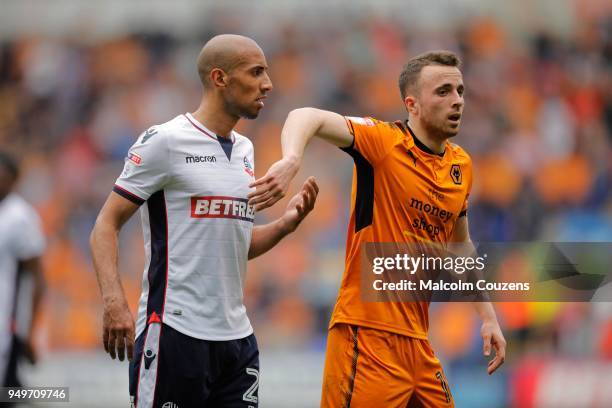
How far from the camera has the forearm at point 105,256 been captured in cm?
477

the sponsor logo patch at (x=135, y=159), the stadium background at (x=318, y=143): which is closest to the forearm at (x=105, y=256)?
the sponsor logo patch at (x=135, y=159)

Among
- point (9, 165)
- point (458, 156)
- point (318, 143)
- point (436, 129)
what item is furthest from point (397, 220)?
point (318, 143)

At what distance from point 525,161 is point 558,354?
3.79 m

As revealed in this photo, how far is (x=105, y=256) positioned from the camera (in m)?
4.84

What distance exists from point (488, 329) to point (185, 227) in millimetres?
1890

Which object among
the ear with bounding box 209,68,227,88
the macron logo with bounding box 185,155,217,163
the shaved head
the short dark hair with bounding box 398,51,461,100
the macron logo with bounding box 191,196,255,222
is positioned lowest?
the macron logo with bounding box 191,196,255,222

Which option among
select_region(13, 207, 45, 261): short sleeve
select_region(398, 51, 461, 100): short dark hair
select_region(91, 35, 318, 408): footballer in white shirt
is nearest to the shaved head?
select_region(91, 35, 318, 408): footballer in white shirt

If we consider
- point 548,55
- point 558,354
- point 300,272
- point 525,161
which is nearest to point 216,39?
point 558,354

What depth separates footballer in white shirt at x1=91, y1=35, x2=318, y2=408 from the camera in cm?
496

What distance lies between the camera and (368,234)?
5.41 meters

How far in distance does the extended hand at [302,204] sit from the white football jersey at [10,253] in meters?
3.37

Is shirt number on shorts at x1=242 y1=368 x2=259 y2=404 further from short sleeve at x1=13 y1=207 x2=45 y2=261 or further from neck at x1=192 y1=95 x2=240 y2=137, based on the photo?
short sleeve at x1=13 y1=207 x2=45 y2=261

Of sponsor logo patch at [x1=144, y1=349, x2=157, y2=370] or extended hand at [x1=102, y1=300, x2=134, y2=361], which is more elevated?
extended hand at [x1=102, y1=300, x2=134, y2=361]

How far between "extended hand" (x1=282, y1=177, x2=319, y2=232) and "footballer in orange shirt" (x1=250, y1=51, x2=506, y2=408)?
10.2 inches
